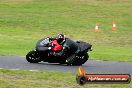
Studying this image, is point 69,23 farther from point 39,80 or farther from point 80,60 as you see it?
point 39,80

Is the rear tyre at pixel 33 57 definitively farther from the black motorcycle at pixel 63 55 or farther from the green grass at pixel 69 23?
the green grass at pixel 69 23

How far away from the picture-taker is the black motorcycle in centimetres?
2164

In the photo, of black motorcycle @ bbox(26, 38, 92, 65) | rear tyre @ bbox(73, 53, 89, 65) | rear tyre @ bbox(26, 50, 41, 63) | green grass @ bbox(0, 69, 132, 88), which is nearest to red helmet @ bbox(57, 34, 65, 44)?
black motorcycle @ bbox(26, 38, 92, 65)

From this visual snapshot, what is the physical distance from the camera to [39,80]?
652 inches

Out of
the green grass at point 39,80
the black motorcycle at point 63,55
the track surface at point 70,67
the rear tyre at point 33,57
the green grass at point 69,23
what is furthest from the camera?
the green grass at point 69,23

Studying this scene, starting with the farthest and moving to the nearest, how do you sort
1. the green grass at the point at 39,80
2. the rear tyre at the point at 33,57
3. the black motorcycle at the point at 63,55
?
the rear tyre at the point at 33,57 → the black motorcycle at the point at 63,55 → the green grass at the point at 39,80

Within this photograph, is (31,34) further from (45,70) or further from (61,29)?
(45,70)

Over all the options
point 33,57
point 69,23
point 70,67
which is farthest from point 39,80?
point 69,23

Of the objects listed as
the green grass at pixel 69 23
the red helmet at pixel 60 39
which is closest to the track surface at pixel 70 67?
the red helmet at pixel 60 39

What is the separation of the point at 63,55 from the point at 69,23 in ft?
82.2

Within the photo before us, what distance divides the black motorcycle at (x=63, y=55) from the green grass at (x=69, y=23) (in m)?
3.27

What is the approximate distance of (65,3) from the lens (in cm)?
5912

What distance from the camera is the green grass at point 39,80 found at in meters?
14.7

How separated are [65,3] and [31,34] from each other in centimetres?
2024
